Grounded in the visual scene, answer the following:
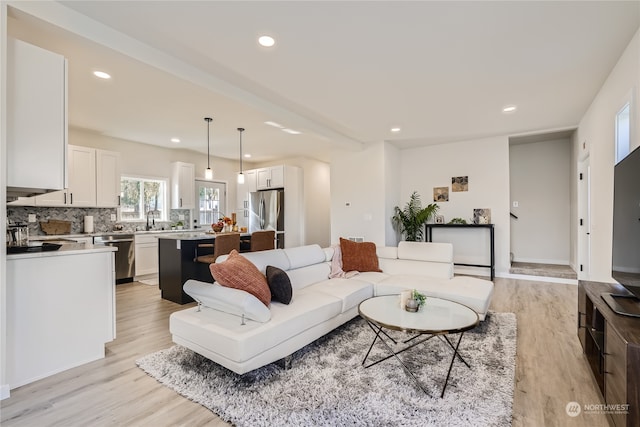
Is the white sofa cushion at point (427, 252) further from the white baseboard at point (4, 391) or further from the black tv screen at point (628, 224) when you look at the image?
the white baseboard at point (4, 391)

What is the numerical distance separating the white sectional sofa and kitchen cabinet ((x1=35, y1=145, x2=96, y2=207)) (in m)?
3.78

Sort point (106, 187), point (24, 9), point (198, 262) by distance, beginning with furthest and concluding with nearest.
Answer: point (106, 187), point (198, 262), point (24, 9)

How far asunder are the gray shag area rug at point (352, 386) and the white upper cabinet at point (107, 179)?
3839 millimetres

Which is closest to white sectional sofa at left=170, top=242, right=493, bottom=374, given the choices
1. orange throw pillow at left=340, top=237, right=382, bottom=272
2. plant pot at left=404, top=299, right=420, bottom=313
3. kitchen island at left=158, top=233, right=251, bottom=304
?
orange throw pillow at left=340, top=237, right=382, bottom=272

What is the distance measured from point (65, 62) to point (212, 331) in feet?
7.40

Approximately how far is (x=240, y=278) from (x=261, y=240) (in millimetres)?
2262

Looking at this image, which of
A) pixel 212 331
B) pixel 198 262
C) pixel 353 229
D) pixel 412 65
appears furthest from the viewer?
pixel 353 229

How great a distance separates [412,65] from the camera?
9.62ft

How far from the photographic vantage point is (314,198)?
7664 millimetres

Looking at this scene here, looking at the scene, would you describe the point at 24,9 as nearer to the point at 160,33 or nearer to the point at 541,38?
the point at 160,33

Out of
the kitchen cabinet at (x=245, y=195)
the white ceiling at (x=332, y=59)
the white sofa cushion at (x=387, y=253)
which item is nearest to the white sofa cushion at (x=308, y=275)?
the white sofa cushion at (x=387, y=253)

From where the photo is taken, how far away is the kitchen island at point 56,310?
2.09 metres

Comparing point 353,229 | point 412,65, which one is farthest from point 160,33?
point 353,229

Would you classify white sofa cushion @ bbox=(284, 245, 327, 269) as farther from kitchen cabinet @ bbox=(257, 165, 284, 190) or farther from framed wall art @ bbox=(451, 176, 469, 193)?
framed wall art @ bbox=(451, 176, 469, 193)
